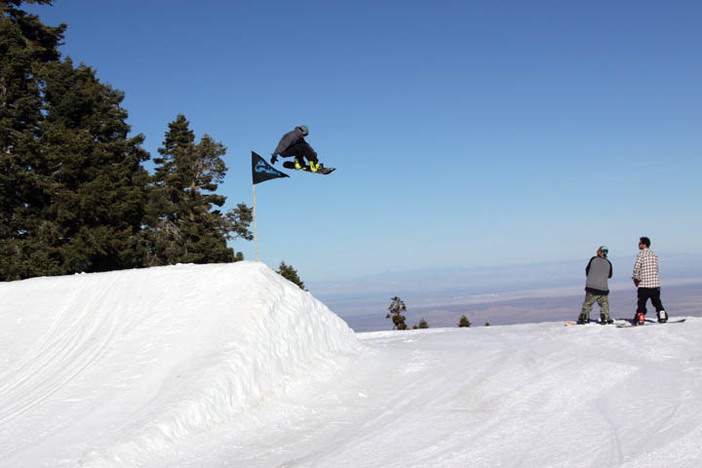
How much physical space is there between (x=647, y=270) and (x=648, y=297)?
0.70m

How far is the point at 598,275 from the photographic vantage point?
47.1 ft

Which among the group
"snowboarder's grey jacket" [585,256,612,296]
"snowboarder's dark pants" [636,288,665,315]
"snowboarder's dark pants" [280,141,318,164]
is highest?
"snowboarder's dark pants" [280,141,318,164]

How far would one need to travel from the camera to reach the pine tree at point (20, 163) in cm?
2325

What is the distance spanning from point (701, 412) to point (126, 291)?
10.6m

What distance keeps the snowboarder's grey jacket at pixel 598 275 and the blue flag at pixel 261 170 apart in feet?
28.1

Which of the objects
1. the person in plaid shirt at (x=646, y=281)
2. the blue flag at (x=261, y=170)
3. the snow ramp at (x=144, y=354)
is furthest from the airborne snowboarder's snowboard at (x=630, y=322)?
the blue flag at (x=261, y=170)

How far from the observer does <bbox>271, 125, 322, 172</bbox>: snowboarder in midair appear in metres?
14.8

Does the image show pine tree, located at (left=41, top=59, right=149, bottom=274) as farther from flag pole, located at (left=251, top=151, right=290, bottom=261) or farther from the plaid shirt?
the plaid shirt

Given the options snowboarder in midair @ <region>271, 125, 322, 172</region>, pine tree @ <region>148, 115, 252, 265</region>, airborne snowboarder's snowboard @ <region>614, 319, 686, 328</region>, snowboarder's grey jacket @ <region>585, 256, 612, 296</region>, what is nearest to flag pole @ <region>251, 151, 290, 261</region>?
snowboarder in midair @ <region>271, 125, 322, 172</region>

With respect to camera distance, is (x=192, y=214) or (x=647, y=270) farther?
(x=192, y=214)

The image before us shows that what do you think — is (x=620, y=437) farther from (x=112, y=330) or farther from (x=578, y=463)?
(x=112, y=330)

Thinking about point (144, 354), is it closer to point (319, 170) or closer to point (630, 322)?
Answer: point (319, 170)

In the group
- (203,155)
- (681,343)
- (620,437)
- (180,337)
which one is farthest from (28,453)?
(203,155)

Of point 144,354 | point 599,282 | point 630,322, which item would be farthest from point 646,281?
point 144,354
